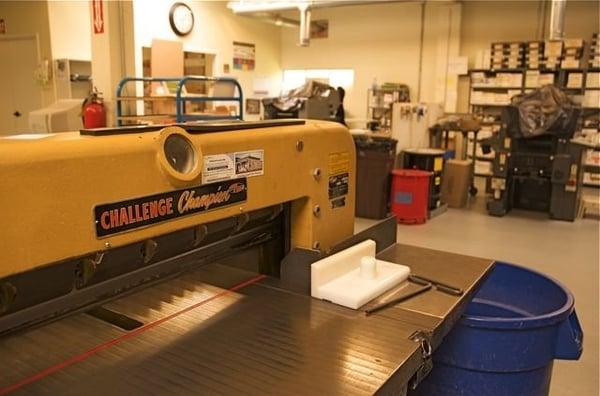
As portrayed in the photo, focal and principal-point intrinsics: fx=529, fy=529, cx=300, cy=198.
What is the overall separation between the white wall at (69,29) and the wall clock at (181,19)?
1491 mm

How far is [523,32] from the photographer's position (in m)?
9.00

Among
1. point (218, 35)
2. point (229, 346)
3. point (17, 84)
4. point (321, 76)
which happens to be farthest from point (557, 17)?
point (17, 84)

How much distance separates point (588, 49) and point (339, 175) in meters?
8.05

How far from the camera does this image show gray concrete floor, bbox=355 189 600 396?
349 cm

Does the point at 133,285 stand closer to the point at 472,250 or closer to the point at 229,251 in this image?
the point at 229,251

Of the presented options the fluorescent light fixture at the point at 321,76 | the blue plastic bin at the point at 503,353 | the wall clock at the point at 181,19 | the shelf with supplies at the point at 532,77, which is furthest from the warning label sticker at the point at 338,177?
the fluorescent light fixture at the point at 321,76

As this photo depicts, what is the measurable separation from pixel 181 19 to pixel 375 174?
476cm

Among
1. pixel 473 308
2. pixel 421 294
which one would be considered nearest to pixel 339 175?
pixel 421 294

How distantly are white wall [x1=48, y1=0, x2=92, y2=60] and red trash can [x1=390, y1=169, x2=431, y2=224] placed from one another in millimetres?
4543

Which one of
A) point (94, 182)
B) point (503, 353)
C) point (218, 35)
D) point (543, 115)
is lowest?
point (503, 353)

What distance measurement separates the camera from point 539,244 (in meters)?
5.33

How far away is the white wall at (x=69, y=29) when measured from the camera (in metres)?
7.30

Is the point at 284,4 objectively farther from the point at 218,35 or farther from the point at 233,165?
the point at 233,165

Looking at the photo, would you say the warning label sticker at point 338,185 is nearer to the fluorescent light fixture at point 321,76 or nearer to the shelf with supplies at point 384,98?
the shelf with supplies at point 384,98
